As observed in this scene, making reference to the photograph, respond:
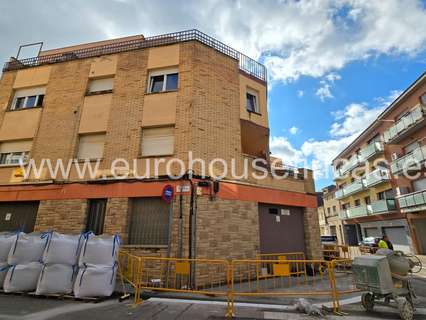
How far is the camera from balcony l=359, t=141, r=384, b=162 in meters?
24.7

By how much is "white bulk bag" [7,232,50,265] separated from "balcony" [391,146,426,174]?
23.7m

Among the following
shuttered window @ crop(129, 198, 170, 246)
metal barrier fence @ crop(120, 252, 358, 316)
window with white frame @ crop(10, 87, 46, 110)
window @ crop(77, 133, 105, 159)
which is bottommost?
metal barrier fence @ crop(120, 252, 358, 316)

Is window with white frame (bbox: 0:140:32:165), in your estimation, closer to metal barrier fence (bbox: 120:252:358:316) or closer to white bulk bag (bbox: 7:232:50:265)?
white bulk bag (bbox: 7:232:50:265)

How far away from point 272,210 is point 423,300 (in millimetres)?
5077

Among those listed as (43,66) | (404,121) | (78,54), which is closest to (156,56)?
(78,54)

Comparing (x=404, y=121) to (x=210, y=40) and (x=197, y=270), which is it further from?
(x=197, y=270)

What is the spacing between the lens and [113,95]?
10445mm

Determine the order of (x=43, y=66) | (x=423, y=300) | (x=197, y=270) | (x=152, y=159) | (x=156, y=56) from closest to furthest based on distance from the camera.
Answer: (x=423, y=300)
(x=197, y=270)
(x=152, y=159)
(x=156, y=56)
(x=43, y=66)

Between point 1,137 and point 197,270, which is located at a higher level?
point 1,137

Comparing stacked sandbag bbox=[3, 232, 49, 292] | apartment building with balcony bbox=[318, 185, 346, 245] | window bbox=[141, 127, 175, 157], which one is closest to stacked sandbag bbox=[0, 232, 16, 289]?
stacked sandbag bbox=[3, 232, 49, 292]

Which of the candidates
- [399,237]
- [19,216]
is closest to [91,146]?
[19,216]

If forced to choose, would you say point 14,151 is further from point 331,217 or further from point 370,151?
point 331,217

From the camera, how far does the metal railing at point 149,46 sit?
10.9m

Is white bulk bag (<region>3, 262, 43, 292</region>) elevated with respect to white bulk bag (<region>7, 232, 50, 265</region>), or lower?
lower
